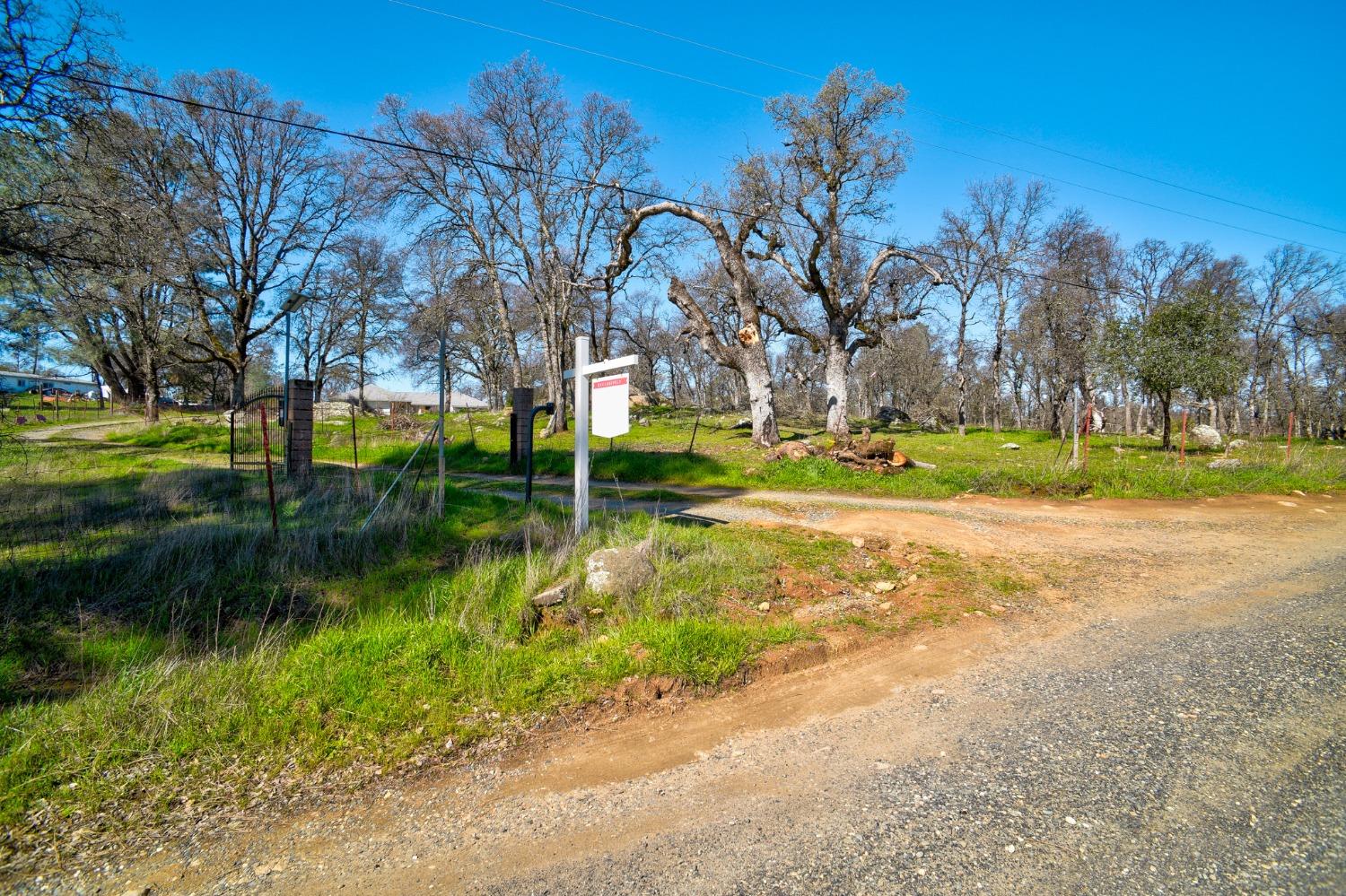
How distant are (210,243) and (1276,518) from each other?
3671 centimetres

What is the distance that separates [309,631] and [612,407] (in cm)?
329

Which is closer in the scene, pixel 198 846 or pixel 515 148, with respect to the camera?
pixel 198 846

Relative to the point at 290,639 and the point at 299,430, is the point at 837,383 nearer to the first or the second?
the point at 299,430

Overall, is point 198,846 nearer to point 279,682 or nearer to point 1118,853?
point 279,682

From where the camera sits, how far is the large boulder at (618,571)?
17.4 ft

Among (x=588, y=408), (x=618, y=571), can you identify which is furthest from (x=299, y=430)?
(x=618, y=571)

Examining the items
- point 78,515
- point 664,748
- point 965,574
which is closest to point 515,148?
point 78,515

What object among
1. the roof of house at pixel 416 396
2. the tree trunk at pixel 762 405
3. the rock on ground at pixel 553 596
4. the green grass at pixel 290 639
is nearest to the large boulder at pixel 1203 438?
the tree trunk at pixel 762 405

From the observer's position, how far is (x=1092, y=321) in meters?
26.5

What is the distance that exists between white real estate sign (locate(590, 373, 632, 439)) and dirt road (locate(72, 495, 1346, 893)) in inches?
121

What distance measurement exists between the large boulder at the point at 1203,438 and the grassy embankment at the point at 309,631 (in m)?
22.7

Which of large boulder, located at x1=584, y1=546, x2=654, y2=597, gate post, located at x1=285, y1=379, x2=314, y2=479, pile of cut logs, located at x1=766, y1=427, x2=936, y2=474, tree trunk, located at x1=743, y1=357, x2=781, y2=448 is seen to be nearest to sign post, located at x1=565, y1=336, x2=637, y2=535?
large boulder, located at x1=584, y1=546, x2=654, y2=597

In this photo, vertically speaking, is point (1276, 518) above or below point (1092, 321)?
below

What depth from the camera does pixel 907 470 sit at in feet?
45.9
